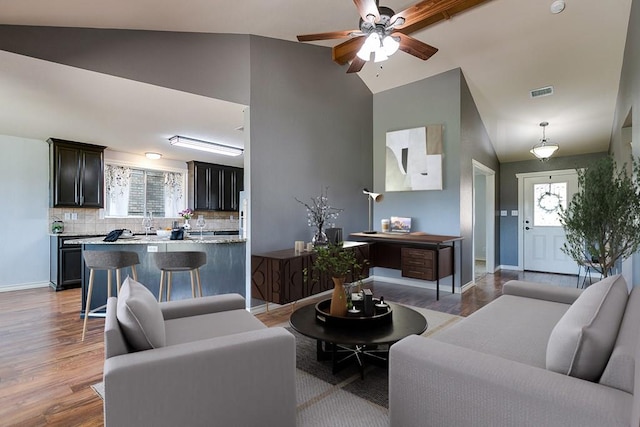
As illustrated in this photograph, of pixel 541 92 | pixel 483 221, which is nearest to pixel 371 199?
pixel 541 92

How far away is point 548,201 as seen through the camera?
6500 millimetres

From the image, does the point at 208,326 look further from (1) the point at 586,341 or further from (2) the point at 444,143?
(2) the point at 444,143

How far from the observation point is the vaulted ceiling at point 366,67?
2912mm

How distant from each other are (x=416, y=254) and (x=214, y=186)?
14.9 ft

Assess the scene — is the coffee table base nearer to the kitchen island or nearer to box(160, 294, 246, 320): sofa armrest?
box(160, 294, 246, 320): sofa armrest

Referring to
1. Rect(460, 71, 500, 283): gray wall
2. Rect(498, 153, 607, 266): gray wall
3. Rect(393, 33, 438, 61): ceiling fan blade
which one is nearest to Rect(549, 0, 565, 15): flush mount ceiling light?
Rect(393, 33, 438, 61): ceiling fan blade

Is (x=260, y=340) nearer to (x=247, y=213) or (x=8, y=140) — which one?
(x=247, y=213)

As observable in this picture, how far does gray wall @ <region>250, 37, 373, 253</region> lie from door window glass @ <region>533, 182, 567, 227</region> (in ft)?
11.8

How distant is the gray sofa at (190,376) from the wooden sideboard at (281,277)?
6.42ft

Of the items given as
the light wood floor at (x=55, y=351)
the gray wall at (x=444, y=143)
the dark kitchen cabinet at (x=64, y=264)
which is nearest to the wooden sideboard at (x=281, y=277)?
the light wood floor at (x=55, y=351)

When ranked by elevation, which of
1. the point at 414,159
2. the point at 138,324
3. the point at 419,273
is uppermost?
the point at 414,159

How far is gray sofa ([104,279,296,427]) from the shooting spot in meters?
1.31

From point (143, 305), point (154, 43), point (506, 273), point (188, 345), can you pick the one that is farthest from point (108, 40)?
point (506, 273)

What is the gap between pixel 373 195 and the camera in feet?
17.8
